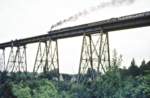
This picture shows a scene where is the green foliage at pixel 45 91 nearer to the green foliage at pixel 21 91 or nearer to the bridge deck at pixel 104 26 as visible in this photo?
the green foliage at pixel 21 91

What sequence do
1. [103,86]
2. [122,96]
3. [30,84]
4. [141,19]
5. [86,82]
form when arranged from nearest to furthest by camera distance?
[122,96] < [103,86] < [141,19] < [86,82] < [30,84]

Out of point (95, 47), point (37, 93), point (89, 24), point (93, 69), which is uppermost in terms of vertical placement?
point (89, 24)

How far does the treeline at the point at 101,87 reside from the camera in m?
21.7

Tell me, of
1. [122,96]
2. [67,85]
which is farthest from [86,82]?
[122,96]

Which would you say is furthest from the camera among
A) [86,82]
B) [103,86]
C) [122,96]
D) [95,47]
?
[95,47]

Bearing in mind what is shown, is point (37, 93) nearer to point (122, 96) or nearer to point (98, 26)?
point (98, 26)

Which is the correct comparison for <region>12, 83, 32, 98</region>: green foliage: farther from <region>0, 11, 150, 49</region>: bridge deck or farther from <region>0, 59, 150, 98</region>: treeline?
<region>0, 11, 150, 49</region>: bridge deck

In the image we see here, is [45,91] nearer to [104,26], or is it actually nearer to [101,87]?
[101,87]

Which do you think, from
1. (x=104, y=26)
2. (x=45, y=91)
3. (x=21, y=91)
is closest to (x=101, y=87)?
(x=45, y=91)

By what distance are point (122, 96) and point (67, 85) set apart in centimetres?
1109

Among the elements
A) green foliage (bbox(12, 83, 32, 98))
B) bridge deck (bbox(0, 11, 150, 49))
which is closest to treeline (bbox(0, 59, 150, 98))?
green foliage (bbox(12, 83, 32, 98))

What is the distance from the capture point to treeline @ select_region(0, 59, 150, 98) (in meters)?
21.7

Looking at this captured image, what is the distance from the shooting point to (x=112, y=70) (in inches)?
944

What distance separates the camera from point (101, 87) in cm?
2406
